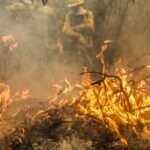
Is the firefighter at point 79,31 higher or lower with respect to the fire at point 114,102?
higher

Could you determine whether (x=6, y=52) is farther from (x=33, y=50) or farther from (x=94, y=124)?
(x=94, y=124)

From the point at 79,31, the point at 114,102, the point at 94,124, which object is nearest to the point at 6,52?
the point at 79,31

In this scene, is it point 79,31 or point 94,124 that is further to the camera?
point 79,31

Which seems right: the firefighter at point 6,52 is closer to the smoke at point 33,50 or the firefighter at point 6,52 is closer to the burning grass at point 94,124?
the smoke at point 33,50

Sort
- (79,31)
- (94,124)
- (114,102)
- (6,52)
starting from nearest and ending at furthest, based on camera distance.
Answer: (94,124)
(114,102)
(6,52)
(79,31)

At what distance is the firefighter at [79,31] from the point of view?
19.5 feet

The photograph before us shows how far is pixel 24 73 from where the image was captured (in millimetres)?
5910

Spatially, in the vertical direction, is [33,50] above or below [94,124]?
above

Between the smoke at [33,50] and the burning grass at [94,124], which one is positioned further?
the smoke at [33,50]

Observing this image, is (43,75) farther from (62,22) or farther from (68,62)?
(62,22)

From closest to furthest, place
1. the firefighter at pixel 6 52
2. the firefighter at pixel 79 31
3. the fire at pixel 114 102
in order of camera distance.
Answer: the fire at pixel 114 102 < the firefighter at pixel 6 52 < the firefighter at pixel 79 31

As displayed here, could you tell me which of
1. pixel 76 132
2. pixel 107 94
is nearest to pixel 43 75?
pixel 107 94

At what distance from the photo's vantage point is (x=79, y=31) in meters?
6.01

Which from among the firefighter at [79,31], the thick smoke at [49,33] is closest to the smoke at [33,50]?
the thick smoke at [49,33]
